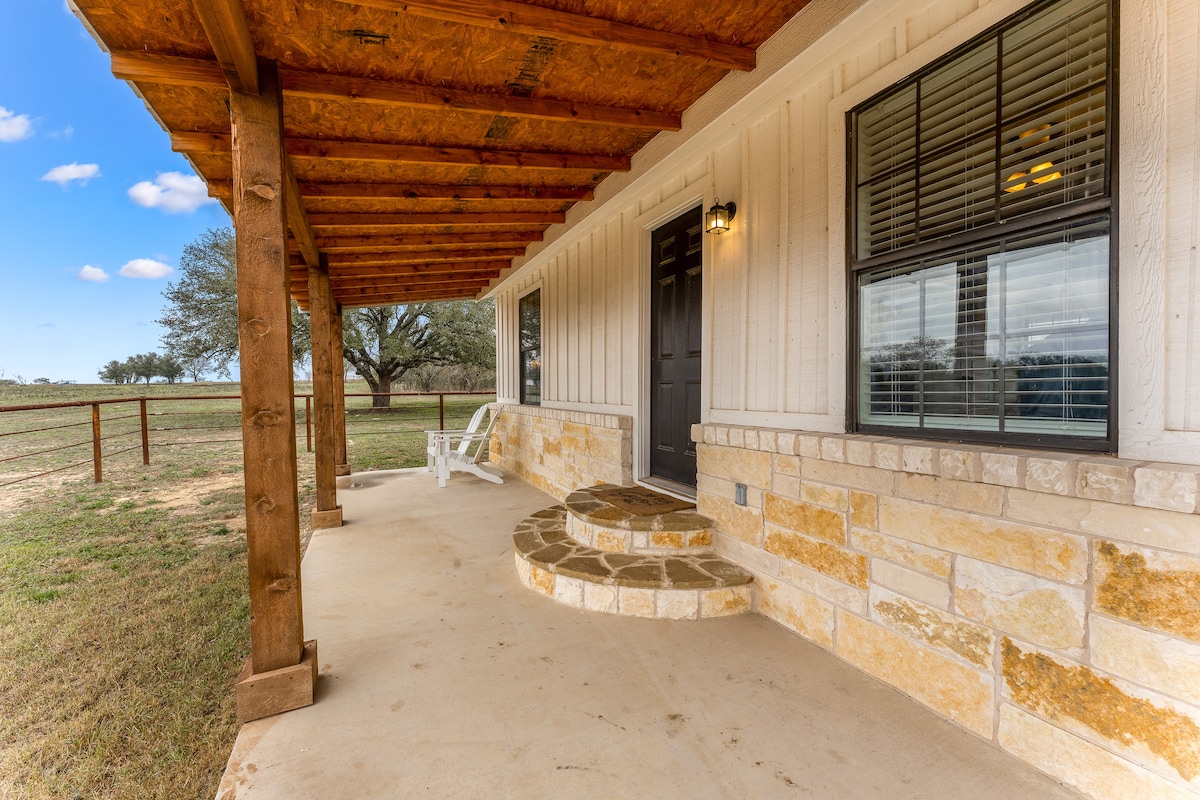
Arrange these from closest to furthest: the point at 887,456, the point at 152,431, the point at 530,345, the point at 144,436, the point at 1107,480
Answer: the point at 1107,480 → the point at 887,456 → the point at 530,345 → the point at 144,436 → the point at 152,431

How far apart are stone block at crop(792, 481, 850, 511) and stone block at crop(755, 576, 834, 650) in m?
0.44

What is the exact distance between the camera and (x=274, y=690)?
187 cm

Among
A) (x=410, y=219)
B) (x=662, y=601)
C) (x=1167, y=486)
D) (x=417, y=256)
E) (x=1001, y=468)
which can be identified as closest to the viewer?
(x=1167, y=486)

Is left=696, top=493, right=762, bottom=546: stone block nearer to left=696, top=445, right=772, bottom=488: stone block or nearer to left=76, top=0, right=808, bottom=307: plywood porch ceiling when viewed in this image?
left=696, top=445, right=772, bottom=488: stone block

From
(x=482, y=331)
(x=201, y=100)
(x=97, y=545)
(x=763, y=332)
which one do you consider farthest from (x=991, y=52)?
(x=482, y=331)

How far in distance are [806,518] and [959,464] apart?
73 cm

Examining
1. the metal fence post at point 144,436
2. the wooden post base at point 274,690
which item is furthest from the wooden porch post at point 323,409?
the metal fence post at point 144,436

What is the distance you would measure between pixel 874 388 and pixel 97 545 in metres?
5.47

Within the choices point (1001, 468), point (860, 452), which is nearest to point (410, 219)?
point (860, 452)

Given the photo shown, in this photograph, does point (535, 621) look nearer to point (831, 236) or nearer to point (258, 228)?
point (258, 228)

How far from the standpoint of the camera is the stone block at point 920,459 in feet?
5.96

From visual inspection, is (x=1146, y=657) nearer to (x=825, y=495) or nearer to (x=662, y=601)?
(x=825, y=495)

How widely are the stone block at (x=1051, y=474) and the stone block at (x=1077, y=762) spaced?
714 millimetres

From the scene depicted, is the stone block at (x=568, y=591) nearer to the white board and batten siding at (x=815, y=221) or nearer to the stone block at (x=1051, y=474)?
the white board and batten siding at (x=815, y=221)
